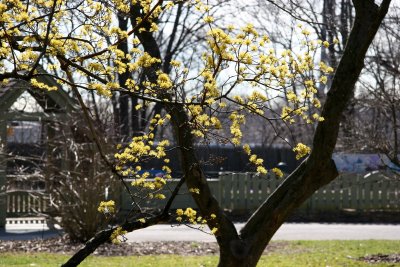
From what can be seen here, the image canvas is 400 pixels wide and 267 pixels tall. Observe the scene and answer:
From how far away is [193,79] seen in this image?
4711mm

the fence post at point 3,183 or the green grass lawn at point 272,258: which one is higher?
the fence post at point 3,183

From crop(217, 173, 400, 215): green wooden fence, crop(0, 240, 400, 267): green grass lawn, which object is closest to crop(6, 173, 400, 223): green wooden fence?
crop(217, 173, 400, 215): green wooden fence

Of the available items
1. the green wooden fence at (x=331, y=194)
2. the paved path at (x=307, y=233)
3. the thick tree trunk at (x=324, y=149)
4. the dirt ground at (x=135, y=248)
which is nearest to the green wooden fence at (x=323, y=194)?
the green wooden fence at (x=331, y=194)

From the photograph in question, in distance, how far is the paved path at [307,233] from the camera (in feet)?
47.4

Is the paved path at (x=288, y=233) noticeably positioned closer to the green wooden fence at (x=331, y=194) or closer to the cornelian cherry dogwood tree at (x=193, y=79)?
the green wooden fence at (x=331, y=194)

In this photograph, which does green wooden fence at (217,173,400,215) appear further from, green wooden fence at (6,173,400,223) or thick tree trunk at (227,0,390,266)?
thick tree trunk at (227,0,390,266)

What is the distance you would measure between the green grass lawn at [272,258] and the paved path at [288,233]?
221 cm

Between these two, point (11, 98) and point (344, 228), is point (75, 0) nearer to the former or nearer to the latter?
point (11, 98)

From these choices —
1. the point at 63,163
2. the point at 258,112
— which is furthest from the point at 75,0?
the point at 63,163

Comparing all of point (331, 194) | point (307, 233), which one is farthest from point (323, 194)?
point (307, 233)

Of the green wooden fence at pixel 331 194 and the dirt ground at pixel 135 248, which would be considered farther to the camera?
the green wooden fence at pixel 331 194

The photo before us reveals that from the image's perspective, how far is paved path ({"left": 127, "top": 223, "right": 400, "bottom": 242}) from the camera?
14.4 metres

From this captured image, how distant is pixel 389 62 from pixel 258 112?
8841 mm

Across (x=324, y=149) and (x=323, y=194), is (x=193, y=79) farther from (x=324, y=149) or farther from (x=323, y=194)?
(x=323, y=194)
